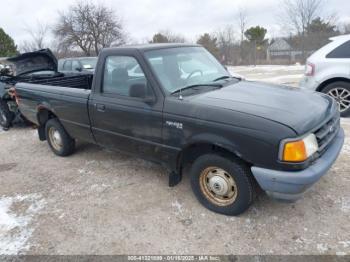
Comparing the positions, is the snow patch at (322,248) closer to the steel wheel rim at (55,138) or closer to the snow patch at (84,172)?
the snow patch at (84,172)

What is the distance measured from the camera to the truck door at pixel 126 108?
344 centimetres

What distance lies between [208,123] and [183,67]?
108cm

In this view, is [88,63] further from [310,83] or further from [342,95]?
[342,95]

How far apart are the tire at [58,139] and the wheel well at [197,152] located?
249 centimetres

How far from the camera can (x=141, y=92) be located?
3.42 metres

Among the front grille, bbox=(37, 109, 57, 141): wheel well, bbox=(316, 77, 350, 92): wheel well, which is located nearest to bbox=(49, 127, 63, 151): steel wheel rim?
bbox=(37, 109, 57, 141): wheel well

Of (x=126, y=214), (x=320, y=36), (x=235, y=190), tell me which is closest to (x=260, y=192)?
(x=235, y=190)

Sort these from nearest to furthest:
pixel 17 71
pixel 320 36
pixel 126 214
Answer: pixel 126 214 < pixel 17 71 < pixel 320 36

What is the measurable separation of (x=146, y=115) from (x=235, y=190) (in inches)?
50.8

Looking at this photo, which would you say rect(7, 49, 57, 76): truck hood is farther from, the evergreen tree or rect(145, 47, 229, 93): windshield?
the evergreen tree

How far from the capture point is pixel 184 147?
3.27 m

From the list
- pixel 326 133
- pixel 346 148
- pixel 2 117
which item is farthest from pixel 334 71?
pixel 2 117

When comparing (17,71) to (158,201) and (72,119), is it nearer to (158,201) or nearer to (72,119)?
(72,119)

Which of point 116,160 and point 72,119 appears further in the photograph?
point 116,160
